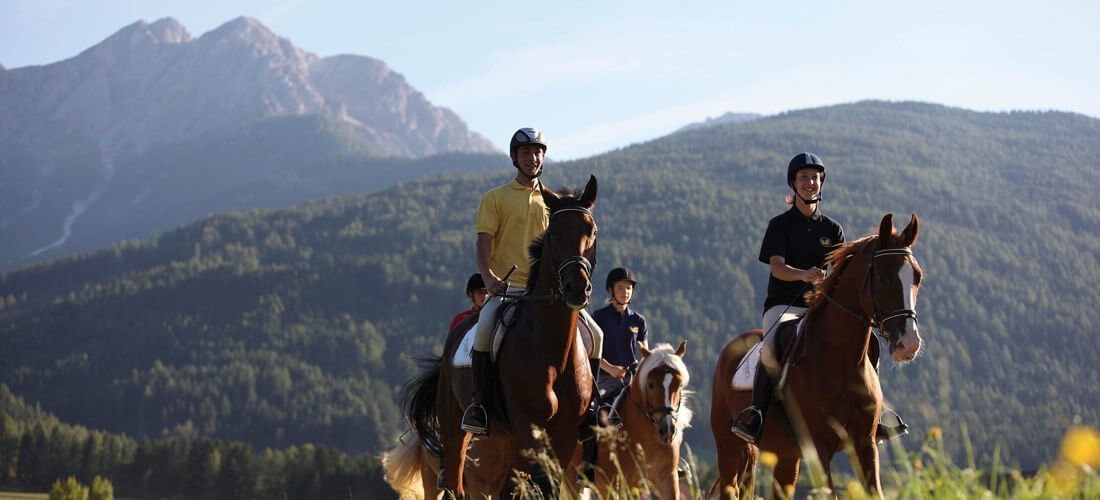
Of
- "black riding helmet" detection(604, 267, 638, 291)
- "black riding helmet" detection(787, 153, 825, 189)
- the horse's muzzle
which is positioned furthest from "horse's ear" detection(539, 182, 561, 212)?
"black riding helmet" detection(604, 267, 638, 291)

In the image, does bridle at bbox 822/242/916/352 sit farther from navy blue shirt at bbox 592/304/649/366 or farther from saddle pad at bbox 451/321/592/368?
navy blue shirt at bbox 592/304/649/366

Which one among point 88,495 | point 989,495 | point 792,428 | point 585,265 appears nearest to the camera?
point 989,495

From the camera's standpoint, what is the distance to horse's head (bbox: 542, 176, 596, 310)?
25.8ft

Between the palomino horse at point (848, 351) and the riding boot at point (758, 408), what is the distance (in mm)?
89

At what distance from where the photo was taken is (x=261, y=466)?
90.2 metres

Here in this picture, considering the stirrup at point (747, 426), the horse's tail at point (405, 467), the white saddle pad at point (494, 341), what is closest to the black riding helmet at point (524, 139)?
the white saddle pad at point (494, 341)

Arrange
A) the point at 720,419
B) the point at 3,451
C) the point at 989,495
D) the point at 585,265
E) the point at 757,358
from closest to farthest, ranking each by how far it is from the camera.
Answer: the point at 989,495
the point at 585,265
the point at 757,358
the point at 720,419
the point at 3,451

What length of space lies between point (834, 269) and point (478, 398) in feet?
9.95

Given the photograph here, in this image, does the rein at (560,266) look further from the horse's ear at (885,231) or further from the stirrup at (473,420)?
the horse's ear at (885,231)

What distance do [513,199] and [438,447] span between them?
9.39 ft

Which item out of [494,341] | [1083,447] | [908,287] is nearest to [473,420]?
[494,341]

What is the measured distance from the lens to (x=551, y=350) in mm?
8477

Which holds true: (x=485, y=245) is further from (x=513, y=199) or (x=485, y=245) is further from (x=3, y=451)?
(x=3, y=451)

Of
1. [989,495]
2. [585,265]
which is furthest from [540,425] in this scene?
[989,495]
